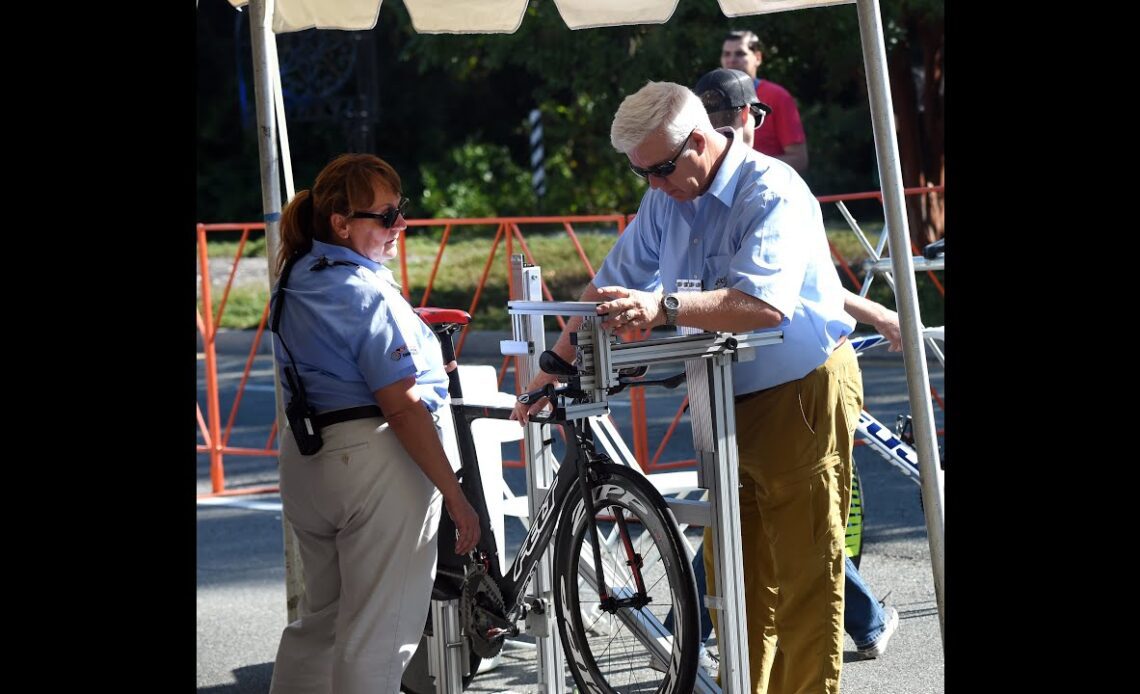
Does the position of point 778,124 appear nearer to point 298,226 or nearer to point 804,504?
point 804,504

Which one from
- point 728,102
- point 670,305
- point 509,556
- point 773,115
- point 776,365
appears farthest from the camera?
point 773,115

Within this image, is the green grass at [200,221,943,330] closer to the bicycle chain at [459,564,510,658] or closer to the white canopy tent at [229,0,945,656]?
the white canopy tent at [229,0,945,656]

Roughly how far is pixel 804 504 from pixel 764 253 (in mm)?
698

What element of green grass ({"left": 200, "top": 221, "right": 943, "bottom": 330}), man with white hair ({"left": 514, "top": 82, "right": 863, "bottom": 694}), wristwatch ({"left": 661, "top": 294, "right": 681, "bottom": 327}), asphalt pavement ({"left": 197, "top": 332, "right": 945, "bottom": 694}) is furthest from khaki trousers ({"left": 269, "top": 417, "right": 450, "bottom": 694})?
green grass ({"left": 200, "top": 221, "right": 943, "bottom": 330})

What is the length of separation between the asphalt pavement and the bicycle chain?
682mm

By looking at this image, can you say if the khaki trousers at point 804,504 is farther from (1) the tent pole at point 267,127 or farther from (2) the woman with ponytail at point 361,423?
(1) the tent pole at point 267,127

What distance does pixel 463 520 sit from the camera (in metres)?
3.56

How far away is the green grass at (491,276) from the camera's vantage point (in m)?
14.6

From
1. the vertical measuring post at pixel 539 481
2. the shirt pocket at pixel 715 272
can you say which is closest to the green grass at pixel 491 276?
the vertical measuring post at pixel 539 481

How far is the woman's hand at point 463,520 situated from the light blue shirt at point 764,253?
76 cm

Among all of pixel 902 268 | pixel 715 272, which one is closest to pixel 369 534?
pixel 715 272

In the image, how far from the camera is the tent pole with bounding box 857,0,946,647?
136 inches
